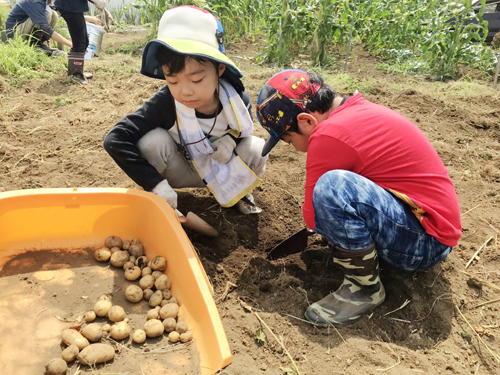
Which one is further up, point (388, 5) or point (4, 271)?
point (388, 5)

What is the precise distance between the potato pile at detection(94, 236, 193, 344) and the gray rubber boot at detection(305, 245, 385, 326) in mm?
487

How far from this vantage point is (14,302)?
1.52 metres

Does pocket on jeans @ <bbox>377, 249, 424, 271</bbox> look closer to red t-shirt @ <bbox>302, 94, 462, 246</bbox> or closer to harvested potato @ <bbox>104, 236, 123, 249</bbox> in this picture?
red t-shirt @ <bbox>302, 94, 462, 246</bbox>

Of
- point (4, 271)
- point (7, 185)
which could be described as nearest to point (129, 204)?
point (4, 271)

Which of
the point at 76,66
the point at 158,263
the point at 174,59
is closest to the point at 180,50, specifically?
the point at 174,59

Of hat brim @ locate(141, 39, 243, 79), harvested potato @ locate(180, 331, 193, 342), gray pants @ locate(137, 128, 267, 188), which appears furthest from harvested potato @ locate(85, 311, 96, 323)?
hat brim @ locate(141, 39, 243, 79)

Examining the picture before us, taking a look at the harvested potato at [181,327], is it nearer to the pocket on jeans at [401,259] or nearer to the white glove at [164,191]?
the white glove at [164,191]

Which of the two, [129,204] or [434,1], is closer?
[129,204]

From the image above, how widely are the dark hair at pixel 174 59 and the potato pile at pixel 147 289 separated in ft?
2.50

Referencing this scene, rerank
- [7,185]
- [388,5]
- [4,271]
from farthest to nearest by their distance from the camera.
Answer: [388,5] → [7,185] → [4,271]

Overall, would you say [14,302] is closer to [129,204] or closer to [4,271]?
[4,271]

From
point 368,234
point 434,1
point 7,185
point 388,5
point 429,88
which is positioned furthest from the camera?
point 388,5

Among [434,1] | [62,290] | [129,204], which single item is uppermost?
[434,1]

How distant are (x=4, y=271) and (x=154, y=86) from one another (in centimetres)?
253
